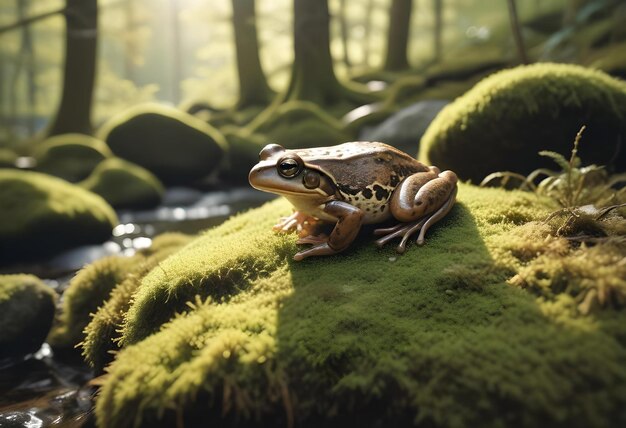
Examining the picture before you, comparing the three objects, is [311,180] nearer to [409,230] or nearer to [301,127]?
[409,230]

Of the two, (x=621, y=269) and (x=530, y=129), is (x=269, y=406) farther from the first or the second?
(x=530, y=129)

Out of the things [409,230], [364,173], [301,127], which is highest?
[364,173]

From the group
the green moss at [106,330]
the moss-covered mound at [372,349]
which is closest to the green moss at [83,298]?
the green moss at [106,330]

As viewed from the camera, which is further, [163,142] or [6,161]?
[6,161]

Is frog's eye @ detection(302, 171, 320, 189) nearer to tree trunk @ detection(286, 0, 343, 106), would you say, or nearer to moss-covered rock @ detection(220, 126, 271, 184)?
moss-covered rock @ detection(220, 126, 271, 184)

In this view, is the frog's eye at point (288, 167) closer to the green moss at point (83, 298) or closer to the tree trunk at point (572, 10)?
the green moss at point (83, 298)

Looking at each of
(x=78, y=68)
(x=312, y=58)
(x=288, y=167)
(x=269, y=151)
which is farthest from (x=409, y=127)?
(x=78, y=68)
